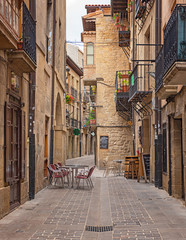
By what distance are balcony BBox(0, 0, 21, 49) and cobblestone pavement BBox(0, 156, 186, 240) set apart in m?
3.36

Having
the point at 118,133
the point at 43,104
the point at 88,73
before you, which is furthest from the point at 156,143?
the point at 88,73

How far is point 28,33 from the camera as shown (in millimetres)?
9305

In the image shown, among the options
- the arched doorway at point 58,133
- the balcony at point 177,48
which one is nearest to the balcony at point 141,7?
the arched doorway at point 58,133

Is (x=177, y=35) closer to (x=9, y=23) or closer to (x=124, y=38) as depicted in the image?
(x=9, y=23)

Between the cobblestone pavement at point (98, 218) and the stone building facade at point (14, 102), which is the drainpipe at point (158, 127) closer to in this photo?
the cobblestone pavement at point (98, 218)

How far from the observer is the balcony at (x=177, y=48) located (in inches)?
282

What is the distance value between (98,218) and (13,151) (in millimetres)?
2555

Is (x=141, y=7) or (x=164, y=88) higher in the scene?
(x=141, y=7)

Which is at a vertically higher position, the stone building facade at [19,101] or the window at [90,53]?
the window at [90,53]

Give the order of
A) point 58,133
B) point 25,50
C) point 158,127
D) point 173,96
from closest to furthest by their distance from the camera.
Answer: point 25,50, point 173,96, point 158,127, point 58,133

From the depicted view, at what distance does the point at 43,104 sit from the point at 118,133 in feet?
37.5

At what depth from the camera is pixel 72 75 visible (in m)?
40.4

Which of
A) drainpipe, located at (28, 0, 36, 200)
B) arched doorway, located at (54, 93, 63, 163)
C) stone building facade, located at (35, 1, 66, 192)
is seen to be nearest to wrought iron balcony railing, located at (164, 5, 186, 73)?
A: drainpipe, located at (28, 0, 36, 200)

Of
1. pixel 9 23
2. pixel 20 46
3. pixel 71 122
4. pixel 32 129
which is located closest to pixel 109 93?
pixel 32 129
